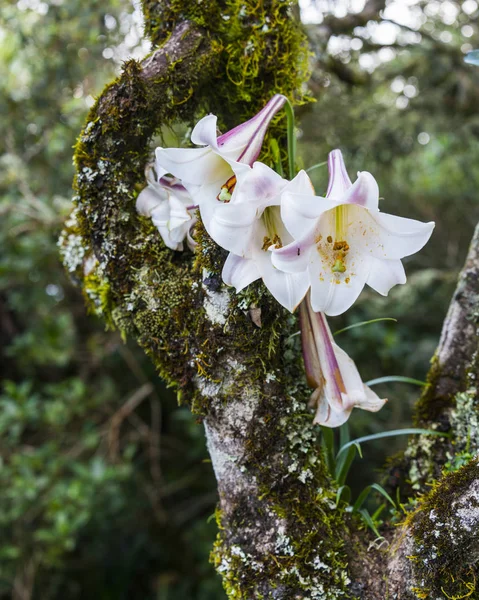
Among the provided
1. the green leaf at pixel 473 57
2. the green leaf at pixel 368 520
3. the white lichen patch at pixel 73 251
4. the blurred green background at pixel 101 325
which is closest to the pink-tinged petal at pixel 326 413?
the green leaf at pixel 368 520

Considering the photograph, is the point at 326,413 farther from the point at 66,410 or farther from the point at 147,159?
the point at 66,410

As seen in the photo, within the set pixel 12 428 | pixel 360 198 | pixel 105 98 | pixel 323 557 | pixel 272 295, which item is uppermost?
pixel 105 98

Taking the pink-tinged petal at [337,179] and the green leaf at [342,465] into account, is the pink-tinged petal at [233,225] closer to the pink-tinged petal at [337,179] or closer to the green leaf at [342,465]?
the pink-tinged petal at [337,179]

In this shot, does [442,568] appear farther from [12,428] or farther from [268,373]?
[12,428]

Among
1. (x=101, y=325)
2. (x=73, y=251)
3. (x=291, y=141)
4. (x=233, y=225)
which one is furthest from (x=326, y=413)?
(x=101, y=325)

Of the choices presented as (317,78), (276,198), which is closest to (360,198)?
(276,198)

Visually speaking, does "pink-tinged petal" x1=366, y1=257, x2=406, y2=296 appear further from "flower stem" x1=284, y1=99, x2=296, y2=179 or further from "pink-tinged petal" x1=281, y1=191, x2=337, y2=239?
"flower stem" x1=284, y1=99, x2=296, y2=179
